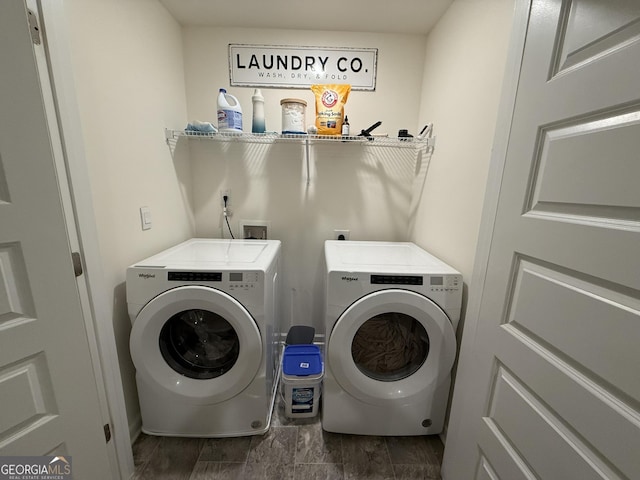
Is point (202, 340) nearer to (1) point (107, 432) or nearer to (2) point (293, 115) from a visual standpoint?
(1) point (107, 432)

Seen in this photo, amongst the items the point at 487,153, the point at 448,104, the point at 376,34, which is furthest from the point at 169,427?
the point at 376,34

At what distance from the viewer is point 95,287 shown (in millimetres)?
902

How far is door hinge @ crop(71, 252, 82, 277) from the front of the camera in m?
0.83

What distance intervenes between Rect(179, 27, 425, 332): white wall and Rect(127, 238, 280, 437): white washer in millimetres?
518

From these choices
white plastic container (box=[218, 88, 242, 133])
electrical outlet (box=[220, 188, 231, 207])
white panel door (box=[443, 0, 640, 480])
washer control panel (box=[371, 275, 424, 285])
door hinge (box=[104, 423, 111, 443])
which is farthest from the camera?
electrical outlet (box=[220, 188, 231, 207])

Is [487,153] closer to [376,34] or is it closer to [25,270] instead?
[376,34]

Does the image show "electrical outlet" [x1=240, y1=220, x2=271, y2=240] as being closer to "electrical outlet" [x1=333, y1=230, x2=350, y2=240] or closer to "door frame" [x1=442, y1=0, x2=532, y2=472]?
"electrical outlet" [x1=333, y1=230, x2=350, y2=240]

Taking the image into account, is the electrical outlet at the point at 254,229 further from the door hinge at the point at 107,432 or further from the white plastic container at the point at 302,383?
the door hinge at the point at 107,432


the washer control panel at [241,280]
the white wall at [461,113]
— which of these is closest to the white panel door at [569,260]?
the white wall at [461,113]

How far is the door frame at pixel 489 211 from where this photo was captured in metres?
0.72

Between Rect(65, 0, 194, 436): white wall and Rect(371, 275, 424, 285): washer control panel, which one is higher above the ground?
Rect(65, 0, 194, 436): white wall

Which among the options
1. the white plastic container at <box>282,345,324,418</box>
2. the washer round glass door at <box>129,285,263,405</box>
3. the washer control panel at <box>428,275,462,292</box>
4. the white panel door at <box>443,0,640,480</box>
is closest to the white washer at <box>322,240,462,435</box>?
the washer control panel at <box>428,275,462,292</box>

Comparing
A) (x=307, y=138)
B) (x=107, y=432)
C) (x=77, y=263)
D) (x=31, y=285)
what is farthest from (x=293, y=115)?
(x=107, y=432)

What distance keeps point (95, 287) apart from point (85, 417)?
46 centimetres
